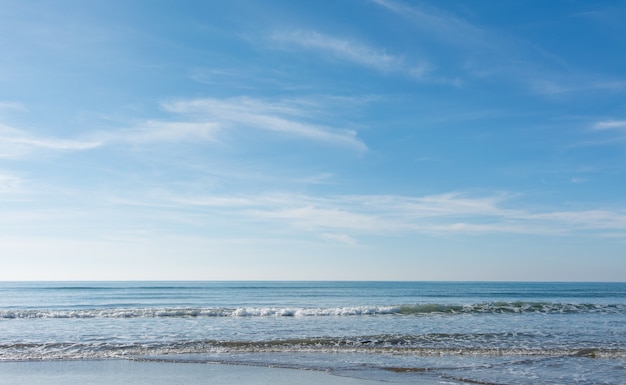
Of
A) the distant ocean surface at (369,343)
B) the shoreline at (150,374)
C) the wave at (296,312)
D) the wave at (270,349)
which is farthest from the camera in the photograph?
the wave at (296,312)

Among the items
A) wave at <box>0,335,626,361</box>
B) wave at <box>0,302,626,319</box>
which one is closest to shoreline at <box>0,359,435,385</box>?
wave at <box>0,335,626,361</box>

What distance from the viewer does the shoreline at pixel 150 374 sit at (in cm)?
1256

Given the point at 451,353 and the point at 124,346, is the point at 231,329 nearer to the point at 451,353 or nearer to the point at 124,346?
the point at 124,346

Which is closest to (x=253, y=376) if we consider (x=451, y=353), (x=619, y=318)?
(x=451, y=353)

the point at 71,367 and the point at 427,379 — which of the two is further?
the point at 71,367

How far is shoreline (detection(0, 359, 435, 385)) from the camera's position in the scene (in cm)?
1256

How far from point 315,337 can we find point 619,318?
20653 mm

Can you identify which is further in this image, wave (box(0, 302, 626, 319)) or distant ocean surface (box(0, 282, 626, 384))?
wave (box(0, 302, 626, 319))

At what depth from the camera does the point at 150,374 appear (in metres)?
13.6

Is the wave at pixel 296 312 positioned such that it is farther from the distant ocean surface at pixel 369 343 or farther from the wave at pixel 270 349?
the wave at pixel 270 349

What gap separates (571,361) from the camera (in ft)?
49.9

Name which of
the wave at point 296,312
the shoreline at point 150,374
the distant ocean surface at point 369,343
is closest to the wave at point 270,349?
the distant ocean surface at point 369,343

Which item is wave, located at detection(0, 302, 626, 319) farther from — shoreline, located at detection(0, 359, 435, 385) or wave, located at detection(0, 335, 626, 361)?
shoreline, located at detection(0, 359, 435, 385)

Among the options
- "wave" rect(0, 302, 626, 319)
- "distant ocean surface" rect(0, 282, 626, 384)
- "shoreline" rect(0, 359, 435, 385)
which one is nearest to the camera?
"shoreline" rect(0, 359, 435, 385)
